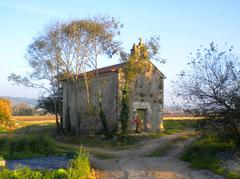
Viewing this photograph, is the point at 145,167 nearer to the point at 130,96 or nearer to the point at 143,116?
the point at 130,96

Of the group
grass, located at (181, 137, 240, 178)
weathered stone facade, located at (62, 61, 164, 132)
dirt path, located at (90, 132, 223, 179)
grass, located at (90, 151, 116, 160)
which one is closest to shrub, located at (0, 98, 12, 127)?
weathered stone facade, located at (62, 61, 164, 132)

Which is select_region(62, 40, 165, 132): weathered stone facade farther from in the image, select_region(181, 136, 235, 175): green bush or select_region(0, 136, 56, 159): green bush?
select_region(181, 136, 235, 175): green bush

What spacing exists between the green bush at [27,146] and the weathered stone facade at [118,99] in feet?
31.5

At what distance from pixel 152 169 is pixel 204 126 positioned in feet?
12.5

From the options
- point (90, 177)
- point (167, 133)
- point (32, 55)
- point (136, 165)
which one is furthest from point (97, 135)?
point (90, 177)

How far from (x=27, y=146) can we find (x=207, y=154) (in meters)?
9.07

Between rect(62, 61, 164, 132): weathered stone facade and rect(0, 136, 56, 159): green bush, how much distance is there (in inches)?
378

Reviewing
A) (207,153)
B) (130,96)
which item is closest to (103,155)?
(207,153)

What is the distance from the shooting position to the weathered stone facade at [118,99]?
30.5 meters

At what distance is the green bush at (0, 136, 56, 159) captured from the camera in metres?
19.5

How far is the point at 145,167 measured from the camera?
17.2 metres

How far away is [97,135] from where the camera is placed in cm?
3027

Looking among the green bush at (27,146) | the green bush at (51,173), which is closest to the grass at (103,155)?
the green bush at (27,146)

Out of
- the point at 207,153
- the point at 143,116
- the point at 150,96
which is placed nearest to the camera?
the point at 207,153
